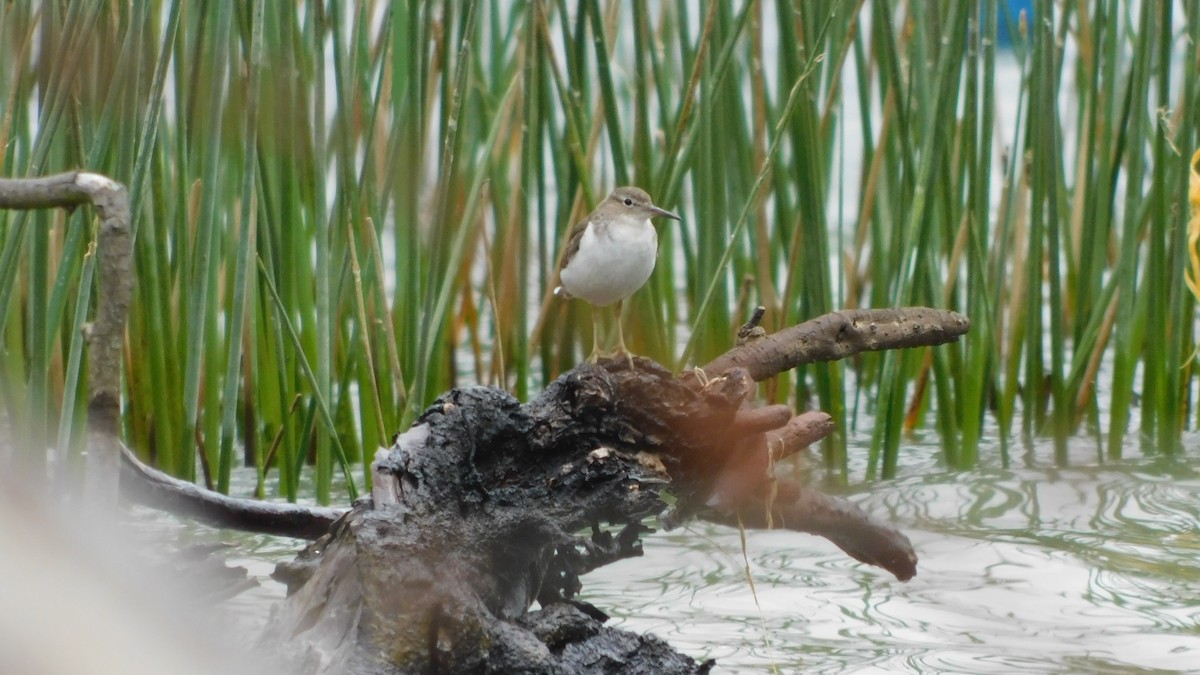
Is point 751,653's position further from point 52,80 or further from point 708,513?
point 52,80

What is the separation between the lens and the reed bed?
7.16ft

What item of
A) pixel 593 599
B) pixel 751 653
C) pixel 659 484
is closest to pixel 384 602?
pixel 659 484

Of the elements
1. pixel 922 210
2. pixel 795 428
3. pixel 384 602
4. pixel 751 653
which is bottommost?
pixel 751 653

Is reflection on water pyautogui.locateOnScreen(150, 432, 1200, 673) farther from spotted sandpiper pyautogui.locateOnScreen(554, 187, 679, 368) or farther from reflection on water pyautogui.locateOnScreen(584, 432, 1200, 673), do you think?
spotted sandpiper pyautogui.locateOnScreen(554, 187, 679, 368)

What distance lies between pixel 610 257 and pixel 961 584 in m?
0.83

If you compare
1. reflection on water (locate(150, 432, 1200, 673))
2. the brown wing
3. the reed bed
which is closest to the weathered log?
reflection on water (locate(150, 432, 1200, 673))

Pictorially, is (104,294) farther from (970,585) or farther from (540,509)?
(970,585)

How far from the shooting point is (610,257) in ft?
7.21

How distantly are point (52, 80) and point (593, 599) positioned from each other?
1.19 m

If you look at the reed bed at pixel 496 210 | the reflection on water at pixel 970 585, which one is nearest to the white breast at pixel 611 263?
the reed bed at pixel 496 210

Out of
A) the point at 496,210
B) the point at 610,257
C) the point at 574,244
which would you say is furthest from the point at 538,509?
the point at 496,210

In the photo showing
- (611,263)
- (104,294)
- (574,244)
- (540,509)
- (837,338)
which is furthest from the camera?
(574,244)

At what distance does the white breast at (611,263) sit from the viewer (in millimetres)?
2207

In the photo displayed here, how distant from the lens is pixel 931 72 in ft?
9.27
